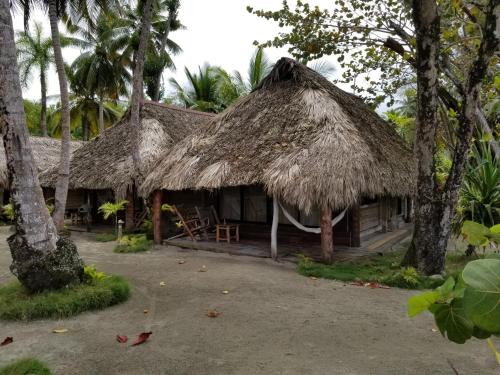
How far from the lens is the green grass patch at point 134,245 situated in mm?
9250

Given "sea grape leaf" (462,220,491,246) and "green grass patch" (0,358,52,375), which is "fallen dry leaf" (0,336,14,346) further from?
"sea grape leaf" (462,220,491,246)

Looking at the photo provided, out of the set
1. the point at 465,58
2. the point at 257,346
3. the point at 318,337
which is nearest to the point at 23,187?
the point at 257,346

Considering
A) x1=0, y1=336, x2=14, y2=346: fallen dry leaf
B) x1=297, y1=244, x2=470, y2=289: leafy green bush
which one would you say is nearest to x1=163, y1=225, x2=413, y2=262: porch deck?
x1=297, y1=244, x2=470, y2=289: leafy green bush

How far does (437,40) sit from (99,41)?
21241 millimetres

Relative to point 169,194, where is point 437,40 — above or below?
above

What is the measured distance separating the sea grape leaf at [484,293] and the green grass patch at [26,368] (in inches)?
147

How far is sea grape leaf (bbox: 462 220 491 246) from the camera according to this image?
0.82m

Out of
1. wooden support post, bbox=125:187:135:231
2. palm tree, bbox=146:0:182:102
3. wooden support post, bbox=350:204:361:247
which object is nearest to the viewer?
wooden support post, bbox=350:204:361:247

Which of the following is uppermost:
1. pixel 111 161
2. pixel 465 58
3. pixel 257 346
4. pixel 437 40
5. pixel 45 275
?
pixel 465 58

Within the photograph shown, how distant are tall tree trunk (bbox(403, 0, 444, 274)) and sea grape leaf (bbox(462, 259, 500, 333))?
6.13 metres

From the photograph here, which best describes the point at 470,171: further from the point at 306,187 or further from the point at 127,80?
the point at 127,80

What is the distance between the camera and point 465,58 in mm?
9406

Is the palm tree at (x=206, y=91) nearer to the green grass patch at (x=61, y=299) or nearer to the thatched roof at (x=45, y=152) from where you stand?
the thatched roof at (x=45, y=152)

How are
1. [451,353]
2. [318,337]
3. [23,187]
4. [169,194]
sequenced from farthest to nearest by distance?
1. [169,194]
2. [23,187]
3. [318,337]
4. [451,353]
